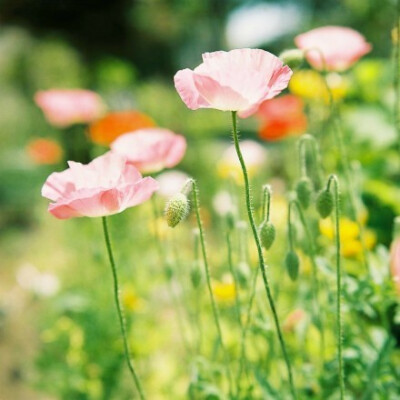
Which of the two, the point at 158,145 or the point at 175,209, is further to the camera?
the point at 158,145

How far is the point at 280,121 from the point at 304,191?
1429 mm

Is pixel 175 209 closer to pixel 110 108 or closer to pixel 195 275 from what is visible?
pixel 195 275

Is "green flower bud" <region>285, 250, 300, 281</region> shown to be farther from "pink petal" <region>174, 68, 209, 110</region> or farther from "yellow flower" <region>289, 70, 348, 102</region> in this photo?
"yellow flower" <region>289, 70, 348, 102</region>

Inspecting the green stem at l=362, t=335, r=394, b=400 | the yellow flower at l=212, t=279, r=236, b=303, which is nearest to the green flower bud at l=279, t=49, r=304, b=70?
the green stem at l=362, t=335, r=394, b=400

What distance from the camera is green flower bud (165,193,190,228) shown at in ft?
2.94

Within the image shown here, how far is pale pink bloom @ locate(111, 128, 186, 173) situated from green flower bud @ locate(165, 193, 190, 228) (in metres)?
0.35

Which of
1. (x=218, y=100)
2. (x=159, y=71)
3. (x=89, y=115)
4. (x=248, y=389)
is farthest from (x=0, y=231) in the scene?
(x=159, y=71)

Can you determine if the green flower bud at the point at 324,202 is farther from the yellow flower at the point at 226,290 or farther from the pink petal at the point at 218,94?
the yellow flower at the point at 226,290

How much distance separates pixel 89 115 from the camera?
7.04ft

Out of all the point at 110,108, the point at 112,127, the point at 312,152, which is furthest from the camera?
the point at 110,108


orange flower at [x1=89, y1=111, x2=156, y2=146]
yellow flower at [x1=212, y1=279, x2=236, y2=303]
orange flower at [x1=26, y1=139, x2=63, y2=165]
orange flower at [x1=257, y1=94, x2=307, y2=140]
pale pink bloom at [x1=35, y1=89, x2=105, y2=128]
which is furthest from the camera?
orange flower at [x1=26, y1=139, x2=63, y2=165]

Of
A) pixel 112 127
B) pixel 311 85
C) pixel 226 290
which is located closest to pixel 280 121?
pixel 311 85

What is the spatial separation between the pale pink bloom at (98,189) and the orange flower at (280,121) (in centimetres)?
158

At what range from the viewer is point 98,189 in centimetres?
90
